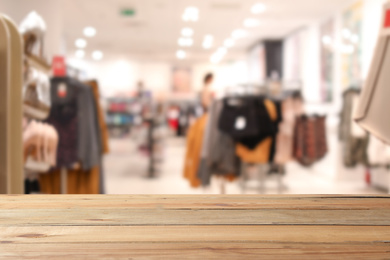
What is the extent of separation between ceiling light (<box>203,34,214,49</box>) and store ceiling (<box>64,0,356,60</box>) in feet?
0.49

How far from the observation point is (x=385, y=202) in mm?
810

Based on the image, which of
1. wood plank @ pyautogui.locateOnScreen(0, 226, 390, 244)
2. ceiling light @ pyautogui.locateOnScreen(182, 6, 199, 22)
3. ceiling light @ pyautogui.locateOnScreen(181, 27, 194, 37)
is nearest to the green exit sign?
ceiling light @ pyautogui.locateOnScreen(182, 6, 199, 22)

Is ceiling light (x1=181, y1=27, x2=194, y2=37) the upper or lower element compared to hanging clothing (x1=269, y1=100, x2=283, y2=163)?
upper

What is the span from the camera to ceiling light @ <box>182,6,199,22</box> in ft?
24.7

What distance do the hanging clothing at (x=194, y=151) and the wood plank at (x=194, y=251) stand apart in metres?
3.30

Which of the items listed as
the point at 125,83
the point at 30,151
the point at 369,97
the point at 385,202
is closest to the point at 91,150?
the point at 30,151

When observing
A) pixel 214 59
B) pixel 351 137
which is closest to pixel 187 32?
pixel 214 59

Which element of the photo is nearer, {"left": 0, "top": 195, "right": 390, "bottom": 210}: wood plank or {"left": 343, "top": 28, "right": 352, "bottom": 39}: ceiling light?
{"left": 0, "top": 195, "right": 390, "bottom": 210}: wood plank

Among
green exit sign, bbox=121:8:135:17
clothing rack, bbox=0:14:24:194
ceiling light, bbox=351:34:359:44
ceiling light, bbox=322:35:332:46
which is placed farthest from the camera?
green exit sign, bbox=121:8:135:17

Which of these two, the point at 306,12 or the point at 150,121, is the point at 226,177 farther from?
the point at 306,12

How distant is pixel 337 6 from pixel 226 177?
4.70 m

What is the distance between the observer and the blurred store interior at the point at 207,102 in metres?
2.86

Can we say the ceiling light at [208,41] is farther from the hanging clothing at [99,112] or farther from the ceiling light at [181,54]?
the hanging clothing at [99,112]

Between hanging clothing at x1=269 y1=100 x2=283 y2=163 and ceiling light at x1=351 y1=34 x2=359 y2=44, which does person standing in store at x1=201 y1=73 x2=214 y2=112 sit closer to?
hanging clothing at x1=269 y1=100 x2=283 y2=163
